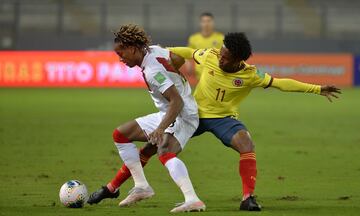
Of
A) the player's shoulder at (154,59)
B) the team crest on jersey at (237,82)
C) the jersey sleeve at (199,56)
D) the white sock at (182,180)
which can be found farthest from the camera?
the jersey sleeve at (199,56)

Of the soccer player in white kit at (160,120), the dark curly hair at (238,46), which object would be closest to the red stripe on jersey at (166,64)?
the soccer player in white kit at (160,120)

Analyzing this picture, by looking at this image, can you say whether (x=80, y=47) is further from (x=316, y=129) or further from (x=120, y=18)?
(x=316, y=129)

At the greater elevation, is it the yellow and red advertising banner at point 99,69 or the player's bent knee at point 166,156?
the player's bent knee at point 166,156

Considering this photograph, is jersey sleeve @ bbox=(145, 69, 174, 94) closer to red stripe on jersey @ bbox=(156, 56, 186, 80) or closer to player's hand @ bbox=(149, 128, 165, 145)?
red stripe on jersey @ bbox=(156, 56, 186, 80)

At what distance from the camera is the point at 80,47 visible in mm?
33906

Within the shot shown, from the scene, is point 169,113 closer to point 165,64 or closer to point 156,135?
point 156,135

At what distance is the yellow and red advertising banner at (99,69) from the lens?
31422 millimetres

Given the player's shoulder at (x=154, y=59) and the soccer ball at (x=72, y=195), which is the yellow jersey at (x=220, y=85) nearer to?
the player's shoulder at (x=154, y=59)

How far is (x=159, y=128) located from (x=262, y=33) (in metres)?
29.2

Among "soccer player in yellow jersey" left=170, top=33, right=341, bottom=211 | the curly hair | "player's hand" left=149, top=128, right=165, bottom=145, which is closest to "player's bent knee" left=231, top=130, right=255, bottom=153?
"soccer player in yellow jersey" left=170, top=33, right=341, bottom=211

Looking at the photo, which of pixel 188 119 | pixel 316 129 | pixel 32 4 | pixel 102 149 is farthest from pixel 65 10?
pixel 188 119

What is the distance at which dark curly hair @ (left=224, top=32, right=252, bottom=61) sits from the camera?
9.04m

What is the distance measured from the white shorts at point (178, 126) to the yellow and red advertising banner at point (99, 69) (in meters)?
21.7

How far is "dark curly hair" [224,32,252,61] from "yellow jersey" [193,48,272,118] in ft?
1.03
